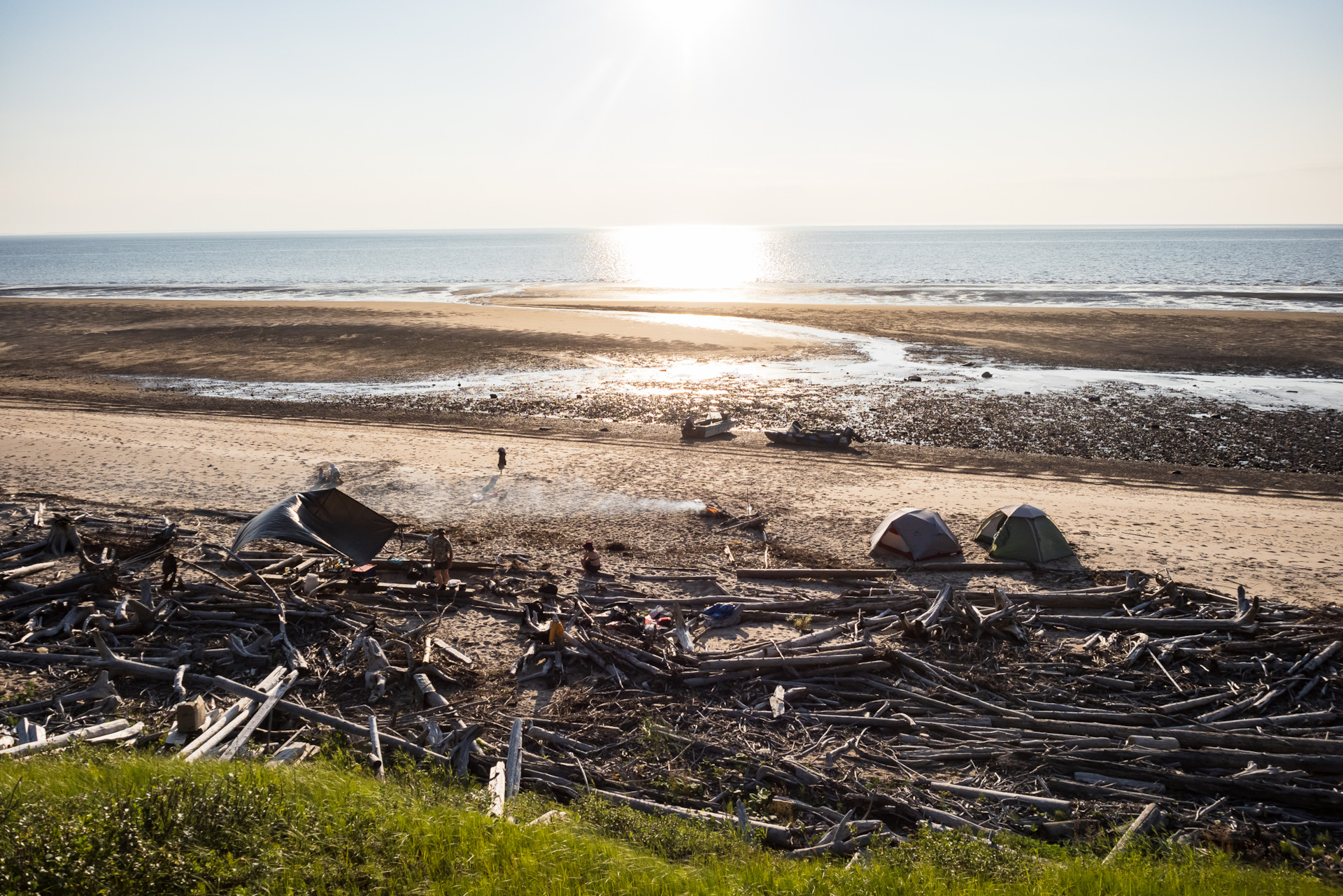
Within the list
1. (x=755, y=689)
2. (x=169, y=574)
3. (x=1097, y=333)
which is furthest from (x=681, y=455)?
(x=1097, y=333)

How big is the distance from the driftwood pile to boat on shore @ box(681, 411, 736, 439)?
37.4 ft

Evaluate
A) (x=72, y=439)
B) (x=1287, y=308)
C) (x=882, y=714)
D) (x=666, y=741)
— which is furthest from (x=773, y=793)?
(x=1287, y=308)

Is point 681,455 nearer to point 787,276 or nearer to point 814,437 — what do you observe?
point 814,437

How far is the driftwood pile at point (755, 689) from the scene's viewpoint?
9.11 meters

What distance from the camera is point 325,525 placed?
15.3m

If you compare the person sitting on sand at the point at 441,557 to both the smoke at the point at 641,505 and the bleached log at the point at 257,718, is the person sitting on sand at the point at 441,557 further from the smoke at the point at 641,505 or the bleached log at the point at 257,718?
the smoke at the point at 641,505

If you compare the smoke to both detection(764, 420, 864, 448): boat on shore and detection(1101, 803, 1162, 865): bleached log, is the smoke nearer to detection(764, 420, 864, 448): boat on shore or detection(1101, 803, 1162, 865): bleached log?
detection(764, 420, 864, 448): boat on shore

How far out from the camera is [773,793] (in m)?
9.30

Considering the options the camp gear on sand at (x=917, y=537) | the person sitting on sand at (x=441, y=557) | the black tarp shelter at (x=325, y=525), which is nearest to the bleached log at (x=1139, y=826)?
the camp gear on sand at (x=917, y=537)

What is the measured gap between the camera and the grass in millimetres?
6273

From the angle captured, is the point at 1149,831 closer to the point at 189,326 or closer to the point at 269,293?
the point at 189,326

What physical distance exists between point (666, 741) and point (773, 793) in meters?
1.63

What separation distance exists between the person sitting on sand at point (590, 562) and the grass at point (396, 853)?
726 cm

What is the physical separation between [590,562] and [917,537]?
23.2ft
